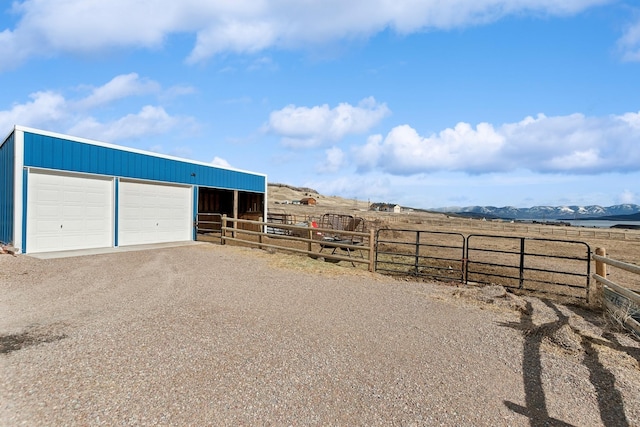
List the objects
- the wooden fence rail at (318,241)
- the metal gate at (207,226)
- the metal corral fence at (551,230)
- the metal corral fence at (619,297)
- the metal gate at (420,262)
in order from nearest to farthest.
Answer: the metal corral fence at (619,297) < the metal gate at (420,262) < the wooden fence rail at (318,241) < the metal gate at (207,226) < the metal corral fence at (551,230)

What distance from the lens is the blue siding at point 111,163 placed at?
11.2 metres

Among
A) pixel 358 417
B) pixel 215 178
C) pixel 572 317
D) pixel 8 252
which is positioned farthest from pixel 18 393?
pixel 215 178

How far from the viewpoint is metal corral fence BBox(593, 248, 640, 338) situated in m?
5.54

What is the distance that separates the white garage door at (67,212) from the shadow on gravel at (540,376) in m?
13.1

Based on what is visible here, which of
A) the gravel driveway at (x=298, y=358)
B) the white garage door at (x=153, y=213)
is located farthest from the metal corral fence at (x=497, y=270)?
the white garage door at (x=153, y=213)

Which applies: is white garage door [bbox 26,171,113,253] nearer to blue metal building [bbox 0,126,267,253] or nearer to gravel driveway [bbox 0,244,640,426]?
blue metal building [bbox 0,126,267,253]

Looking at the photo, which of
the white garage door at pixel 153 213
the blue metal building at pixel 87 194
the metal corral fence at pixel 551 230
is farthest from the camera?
the metal corral fence at pixel 551 230

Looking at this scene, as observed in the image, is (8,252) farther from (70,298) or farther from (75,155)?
(70,298)

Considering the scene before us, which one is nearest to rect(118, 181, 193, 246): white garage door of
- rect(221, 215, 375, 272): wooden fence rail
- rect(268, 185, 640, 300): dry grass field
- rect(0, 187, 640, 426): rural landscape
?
rect(221, 215, 375, 272): wooden fence rail

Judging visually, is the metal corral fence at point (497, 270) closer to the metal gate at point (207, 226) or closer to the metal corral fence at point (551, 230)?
the metal gate at point (207, 226)

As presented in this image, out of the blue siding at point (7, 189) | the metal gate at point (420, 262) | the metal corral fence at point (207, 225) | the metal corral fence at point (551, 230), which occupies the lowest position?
the metal corral fence at point (551, 230)

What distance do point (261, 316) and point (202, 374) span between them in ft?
6.74

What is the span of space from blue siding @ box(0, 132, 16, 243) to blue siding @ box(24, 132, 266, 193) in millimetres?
652

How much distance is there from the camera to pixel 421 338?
16.6 feet
